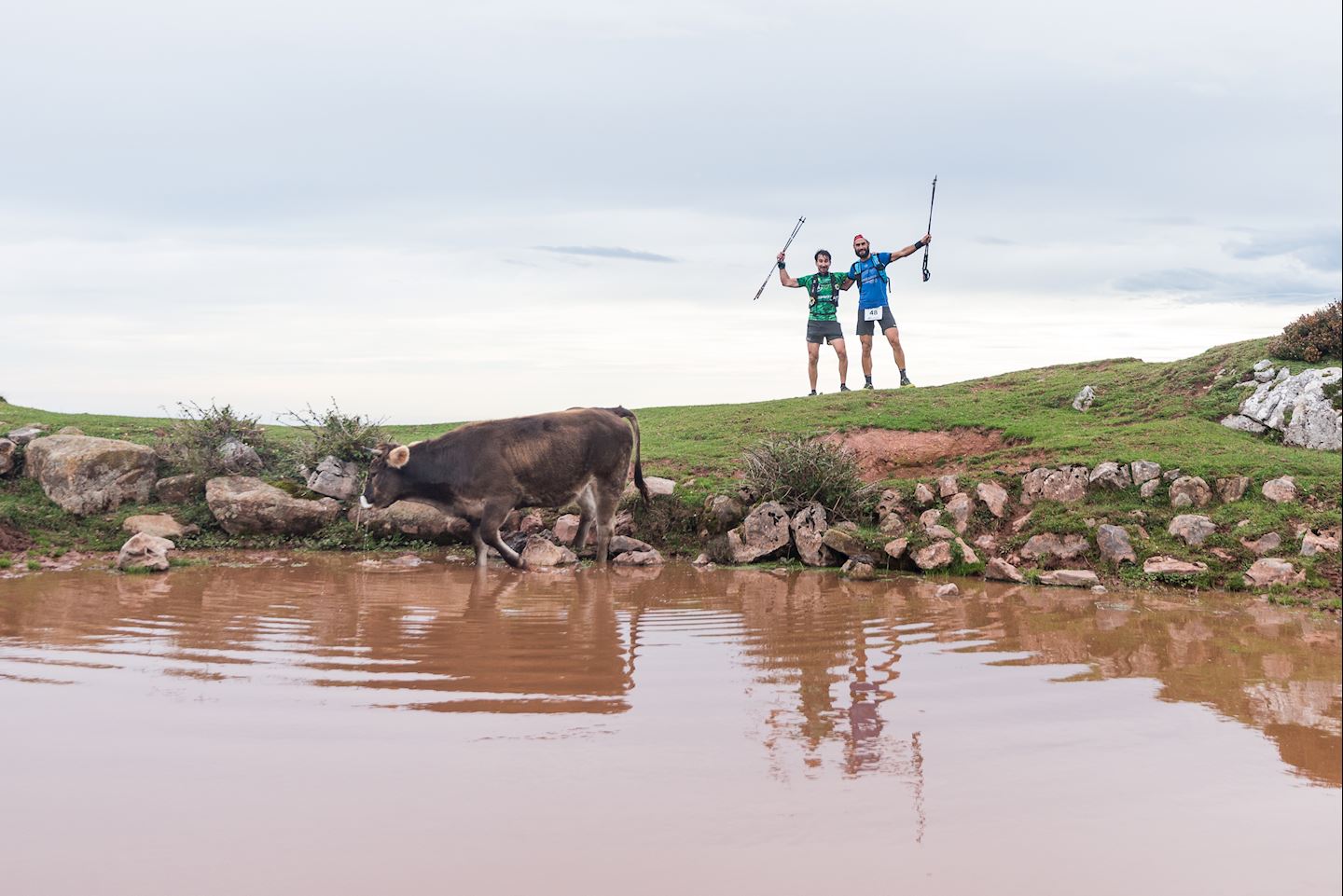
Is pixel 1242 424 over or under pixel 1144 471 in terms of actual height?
over

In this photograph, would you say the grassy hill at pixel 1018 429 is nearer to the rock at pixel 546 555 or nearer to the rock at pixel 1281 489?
the rock at pixel 1281 489

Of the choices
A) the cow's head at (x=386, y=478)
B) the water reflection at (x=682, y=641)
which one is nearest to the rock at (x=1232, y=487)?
the water reflection at (x=682, y=641)

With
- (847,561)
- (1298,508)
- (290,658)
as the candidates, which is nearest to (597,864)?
(290,658)

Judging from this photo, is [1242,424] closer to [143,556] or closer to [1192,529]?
[1192,529]

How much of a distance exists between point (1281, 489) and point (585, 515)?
8.54 metres

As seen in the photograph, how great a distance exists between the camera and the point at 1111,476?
42.0 feet

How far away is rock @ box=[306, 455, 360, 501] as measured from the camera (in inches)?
623

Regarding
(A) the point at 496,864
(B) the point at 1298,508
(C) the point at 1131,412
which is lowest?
(A) the point at 496,864

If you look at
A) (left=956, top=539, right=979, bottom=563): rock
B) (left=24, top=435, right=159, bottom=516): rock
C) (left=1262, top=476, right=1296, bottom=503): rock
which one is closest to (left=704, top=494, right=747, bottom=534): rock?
(left=956, top=539, right=979, bottom=563): rock

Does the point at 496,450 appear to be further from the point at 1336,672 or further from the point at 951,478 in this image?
the point at 1336,672

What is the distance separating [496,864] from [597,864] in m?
0.42

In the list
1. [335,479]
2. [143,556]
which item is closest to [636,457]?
[335,479]

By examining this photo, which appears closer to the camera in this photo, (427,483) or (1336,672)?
(1336,672)

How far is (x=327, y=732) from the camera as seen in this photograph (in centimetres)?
583
